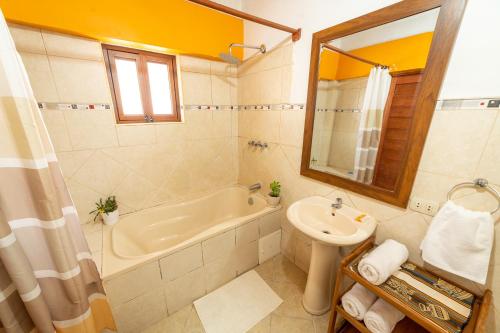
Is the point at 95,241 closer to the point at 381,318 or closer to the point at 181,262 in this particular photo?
the point at 181,262

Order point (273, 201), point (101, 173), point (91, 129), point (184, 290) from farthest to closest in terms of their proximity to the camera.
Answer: point (273, 201) < point (101, 173) < point (91, 129) < point (184, 290)

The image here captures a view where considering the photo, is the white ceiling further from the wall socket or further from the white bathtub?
the white bathtub

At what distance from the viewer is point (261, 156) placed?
2111 mm

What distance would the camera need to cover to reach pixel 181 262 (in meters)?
1.40

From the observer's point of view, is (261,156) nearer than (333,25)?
No

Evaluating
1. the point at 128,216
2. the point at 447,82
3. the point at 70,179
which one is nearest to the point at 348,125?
the point at 447,82

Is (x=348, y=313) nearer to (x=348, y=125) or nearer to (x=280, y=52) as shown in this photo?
(x=348, y=125)

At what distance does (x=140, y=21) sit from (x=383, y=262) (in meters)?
2.38

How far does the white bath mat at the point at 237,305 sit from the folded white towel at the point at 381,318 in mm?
731

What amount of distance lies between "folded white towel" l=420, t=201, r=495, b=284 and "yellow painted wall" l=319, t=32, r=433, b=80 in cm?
74

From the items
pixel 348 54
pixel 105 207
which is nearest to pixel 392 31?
pixel 348 54

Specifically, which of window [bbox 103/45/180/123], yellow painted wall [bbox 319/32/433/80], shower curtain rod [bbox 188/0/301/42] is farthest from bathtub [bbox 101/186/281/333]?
shower curtain rod [bbox 188/0/301/42]

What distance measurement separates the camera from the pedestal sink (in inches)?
49.4

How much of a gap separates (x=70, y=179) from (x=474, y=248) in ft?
8.56
